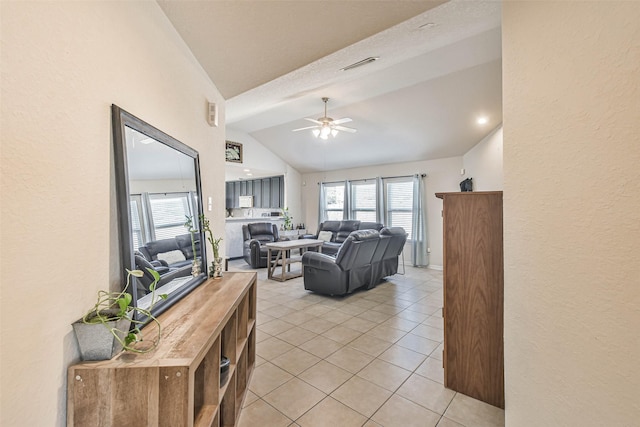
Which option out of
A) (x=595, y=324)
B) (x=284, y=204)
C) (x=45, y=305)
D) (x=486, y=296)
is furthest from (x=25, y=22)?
(x=284, y=204)

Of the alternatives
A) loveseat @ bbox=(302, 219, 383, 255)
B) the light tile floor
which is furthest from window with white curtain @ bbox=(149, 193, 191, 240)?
loveseat @ bbox=(302, 219, 383, 255)

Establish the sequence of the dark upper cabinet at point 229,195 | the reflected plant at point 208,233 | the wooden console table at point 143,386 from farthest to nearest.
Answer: the dark upper cabinet at point 229,195
the reflected plant at point 208,233
the wooden console table at point 143,386

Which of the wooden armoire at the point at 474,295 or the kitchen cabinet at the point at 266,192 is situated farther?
the kitchen cabinet at the point at 266,192

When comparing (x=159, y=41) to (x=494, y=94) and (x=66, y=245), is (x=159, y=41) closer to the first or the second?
(x=66, y=245)

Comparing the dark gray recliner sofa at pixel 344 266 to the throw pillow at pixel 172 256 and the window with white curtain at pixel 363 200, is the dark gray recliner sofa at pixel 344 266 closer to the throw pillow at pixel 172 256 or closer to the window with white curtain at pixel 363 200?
the throw pillow at pixel 172 256

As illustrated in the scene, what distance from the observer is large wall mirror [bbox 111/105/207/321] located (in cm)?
113

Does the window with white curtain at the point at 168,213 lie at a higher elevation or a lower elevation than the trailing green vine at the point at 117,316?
higher

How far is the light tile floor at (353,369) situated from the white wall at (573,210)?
648 millimetres

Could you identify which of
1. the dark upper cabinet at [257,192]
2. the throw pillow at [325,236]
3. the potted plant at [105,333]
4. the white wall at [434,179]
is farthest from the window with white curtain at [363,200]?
the potted plant at [105,333]

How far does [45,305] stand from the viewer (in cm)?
79

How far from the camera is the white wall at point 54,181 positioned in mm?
702

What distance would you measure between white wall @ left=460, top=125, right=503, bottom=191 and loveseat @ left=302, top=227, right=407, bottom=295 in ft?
5.24

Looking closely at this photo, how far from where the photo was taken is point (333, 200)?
25.6 feet

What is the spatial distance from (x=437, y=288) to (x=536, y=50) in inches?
161
